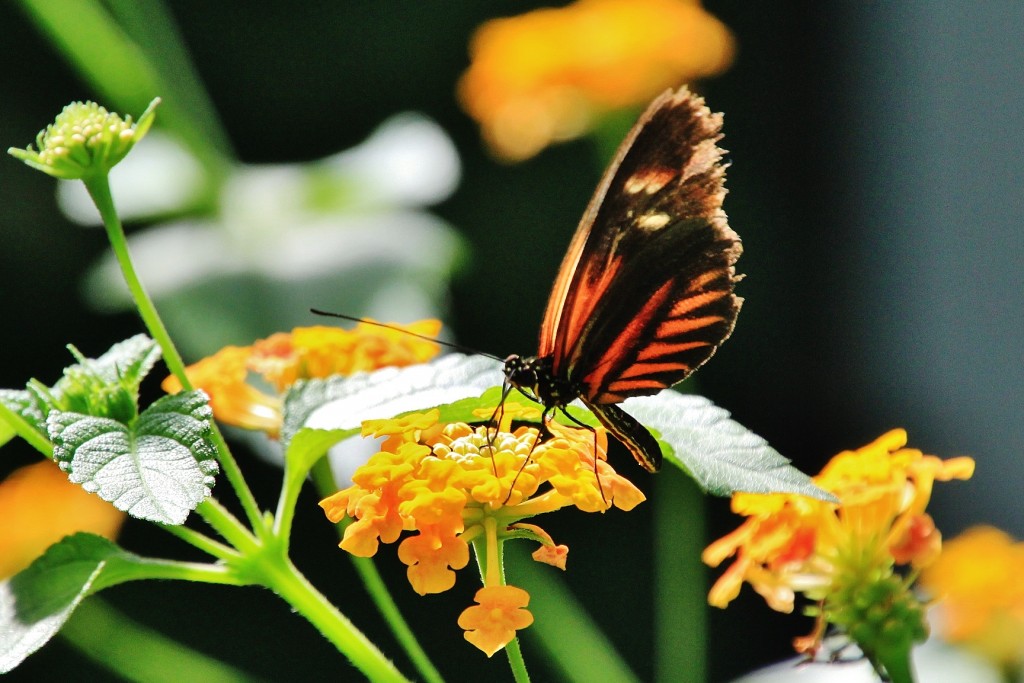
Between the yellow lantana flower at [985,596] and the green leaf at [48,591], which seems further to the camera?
the yellow lantana flower at [985,596]

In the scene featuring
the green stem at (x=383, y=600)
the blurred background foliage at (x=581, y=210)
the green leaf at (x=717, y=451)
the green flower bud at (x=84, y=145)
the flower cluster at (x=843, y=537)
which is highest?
the green flower bud at (x=84, y=145)

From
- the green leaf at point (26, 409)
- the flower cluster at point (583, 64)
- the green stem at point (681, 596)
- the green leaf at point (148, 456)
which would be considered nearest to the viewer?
the green leaf at point (148, 456)

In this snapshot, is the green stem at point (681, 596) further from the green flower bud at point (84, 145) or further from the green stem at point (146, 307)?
the green flower bud at point (84, 145)

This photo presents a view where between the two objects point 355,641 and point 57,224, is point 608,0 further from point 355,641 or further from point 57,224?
point 355,641

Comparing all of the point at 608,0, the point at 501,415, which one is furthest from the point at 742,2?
the point at 501,415

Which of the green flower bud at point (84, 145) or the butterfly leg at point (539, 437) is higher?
the green flower bud at point (84, 145)

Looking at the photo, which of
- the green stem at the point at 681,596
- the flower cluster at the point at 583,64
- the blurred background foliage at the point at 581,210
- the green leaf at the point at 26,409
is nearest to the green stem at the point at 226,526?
the green leaf at the point at 26,409

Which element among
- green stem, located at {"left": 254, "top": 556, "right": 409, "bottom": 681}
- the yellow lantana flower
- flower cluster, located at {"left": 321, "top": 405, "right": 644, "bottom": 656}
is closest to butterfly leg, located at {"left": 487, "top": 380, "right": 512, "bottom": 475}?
flower cluster, located at {"left": 321, "top": 405, "right": 644, "bottom": 656}

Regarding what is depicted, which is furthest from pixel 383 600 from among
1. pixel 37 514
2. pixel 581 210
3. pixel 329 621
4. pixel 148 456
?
pixel 581 210
